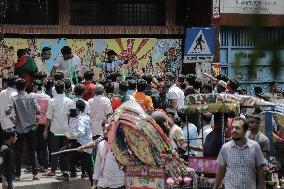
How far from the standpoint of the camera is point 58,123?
477 inches

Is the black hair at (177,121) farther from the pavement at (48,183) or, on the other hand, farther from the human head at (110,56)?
the human head at (110,56)

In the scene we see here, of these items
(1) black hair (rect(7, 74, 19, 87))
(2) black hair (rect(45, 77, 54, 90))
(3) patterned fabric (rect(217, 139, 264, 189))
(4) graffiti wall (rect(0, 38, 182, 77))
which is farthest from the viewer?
(4) graffiti wall (rect(0, 38, 182, 77))

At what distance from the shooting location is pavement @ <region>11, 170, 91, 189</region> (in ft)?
37.3

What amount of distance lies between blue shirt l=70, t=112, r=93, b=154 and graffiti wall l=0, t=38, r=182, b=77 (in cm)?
571

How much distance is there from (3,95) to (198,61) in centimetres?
438

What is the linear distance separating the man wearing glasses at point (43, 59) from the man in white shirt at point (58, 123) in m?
4.26

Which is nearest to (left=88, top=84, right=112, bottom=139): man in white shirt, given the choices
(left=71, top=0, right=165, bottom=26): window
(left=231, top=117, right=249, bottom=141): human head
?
(left=231, top=117, right=249, bottom=141): human head

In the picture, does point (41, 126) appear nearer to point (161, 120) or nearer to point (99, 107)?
point (99, 107)

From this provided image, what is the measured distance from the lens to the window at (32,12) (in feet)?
58.0

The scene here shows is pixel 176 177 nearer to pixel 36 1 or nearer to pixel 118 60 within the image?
pixel 118 60

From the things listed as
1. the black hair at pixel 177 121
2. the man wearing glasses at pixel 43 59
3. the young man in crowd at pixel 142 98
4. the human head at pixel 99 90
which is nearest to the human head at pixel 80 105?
the human head at pixel 99 90

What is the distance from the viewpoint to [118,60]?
17.7 metres

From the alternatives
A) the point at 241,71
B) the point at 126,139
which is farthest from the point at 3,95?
the point at 241,71

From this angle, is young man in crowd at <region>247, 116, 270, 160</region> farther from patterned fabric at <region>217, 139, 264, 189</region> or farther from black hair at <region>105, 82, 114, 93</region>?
black hair at <region>105, 82, 114, 93</region>
